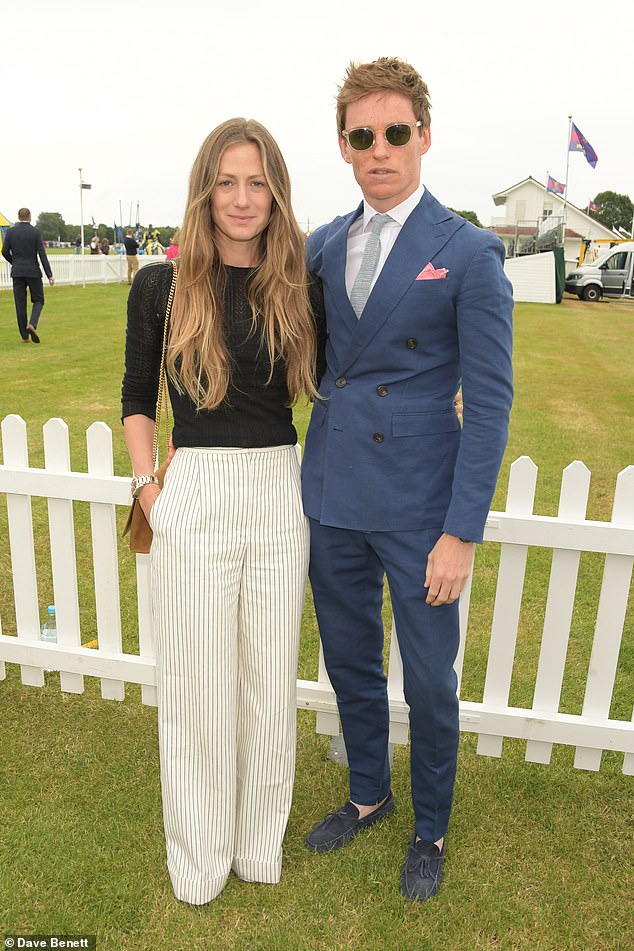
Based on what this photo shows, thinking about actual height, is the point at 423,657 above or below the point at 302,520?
below

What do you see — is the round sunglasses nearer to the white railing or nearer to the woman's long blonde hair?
the woman's long blonde hair

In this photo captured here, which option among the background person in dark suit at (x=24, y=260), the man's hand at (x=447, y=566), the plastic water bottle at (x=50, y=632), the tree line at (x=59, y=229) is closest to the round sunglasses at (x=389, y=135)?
the man's hand at (x=447, y=566)

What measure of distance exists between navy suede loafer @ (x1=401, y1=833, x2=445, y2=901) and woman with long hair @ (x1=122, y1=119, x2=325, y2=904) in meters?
0.55

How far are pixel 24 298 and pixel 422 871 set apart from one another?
13.4 metres

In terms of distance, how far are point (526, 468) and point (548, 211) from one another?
68.5 m

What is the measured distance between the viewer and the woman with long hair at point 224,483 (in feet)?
7.54

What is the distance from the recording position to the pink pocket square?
7.43 feet

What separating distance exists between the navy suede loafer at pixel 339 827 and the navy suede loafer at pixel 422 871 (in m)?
0.21

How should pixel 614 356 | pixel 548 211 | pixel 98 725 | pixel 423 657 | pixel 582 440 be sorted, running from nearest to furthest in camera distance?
pixel 423 657
pixel 98 725
pixel 582 440
pixel 614 356
pixel 548 211

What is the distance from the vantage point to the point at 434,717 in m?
2.56

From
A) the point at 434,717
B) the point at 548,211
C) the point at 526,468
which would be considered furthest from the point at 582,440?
the point at 548,211

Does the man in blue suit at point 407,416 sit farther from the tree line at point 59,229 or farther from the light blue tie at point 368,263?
the tree line at point 59,229

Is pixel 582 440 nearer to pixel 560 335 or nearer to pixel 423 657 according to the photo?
pixel 423 657

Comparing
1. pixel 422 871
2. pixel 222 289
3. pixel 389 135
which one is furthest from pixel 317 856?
pixel 389 135
